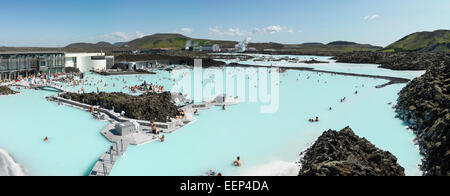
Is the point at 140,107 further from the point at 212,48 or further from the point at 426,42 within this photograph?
the point at 426,42

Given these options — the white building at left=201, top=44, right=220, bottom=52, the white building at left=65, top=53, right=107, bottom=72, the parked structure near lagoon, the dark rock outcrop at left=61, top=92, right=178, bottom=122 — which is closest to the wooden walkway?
the dark rock outcrop at left=61, top=92, right=178, bottom=122

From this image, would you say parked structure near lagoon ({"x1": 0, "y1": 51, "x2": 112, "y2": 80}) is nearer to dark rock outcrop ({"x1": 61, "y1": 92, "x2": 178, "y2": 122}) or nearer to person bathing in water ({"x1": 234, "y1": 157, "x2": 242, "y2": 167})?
dark rock outcrop ({"x1": 61, "y1": 92, "x2": 178, "y2": 122})

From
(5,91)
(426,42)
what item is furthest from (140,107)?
(426,42)

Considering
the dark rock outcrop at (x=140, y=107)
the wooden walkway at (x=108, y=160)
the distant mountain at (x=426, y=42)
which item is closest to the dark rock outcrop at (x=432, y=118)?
the wooden walkway at (x=108, y=160)

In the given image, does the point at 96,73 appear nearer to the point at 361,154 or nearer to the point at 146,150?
the point at 146,150

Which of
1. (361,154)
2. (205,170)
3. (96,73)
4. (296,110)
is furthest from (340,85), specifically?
(96,73)

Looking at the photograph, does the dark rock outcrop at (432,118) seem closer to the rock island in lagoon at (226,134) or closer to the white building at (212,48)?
the rock island in lagoon at (226,134)
